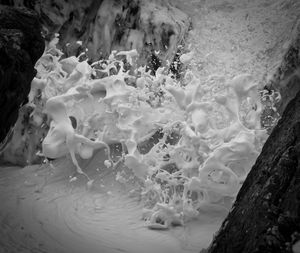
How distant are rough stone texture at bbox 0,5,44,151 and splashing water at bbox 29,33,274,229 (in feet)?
4.95

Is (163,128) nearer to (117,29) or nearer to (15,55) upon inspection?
(117,29)

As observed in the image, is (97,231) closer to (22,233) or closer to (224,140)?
(22,233)

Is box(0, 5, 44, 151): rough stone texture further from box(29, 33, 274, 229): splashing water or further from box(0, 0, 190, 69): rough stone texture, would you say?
box(0, 0, 190, 69): rough stone texture

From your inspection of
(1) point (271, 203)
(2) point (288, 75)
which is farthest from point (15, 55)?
(2) point (288, 75)

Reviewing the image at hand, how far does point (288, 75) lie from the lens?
4602 millimetres

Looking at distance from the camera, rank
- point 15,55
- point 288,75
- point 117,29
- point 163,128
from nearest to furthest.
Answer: point 15,55 < point 163,128 < point 288,75 < point 117,29

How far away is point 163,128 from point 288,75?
5.28 feet

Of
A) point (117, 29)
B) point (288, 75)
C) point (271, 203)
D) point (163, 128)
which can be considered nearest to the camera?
point (271, 203)

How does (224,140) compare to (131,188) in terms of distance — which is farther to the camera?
(131,188)

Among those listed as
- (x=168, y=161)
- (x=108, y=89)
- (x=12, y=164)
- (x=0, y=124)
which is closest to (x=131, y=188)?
(x=168, y=161)

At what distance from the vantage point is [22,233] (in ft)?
10.8

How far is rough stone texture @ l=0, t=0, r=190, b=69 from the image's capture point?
5.13 meters

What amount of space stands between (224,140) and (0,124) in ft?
7.05

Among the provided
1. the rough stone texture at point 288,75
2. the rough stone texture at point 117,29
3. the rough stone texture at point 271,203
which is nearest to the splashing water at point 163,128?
the rough stone texture at point 288,75
